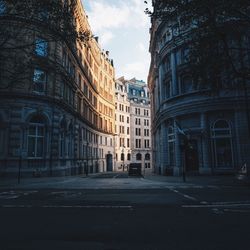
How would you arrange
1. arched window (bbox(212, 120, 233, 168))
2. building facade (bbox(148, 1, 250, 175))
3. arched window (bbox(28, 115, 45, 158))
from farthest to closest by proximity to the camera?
arched window (bbox(28, 115, 45, 158)) < arched window (bbox(212, 120, 233, 168)) < building facade (bbox(148, 1, 250, 175))

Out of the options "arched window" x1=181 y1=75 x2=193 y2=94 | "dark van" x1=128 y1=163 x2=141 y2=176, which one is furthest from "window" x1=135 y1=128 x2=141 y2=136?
"arched window" x1=181 y1=75 x2=193 y2=94

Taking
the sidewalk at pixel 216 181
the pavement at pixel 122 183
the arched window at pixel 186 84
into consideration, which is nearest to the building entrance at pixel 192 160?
the sidewalk at pixel 216 181

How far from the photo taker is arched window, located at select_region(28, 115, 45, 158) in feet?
88.4

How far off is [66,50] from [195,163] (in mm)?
21663

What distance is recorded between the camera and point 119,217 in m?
7.33

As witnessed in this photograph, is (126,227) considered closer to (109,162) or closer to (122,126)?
(109,162)

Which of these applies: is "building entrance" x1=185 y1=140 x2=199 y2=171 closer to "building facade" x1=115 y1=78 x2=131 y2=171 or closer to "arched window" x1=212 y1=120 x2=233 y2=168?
"arched window" x1=212 y1=120 x2=233 y2=168

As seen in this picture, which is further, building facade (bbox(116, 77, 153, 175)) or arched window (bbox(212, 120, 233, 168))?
→ building facade (bbox(116, 77, 153, 175))

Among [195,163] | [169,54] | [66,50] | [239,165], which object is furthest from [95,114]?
[239,165]

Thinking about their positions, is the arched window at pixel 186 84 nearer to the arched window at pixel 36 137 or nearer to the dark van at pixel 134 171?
the dark van at pixel 134 171

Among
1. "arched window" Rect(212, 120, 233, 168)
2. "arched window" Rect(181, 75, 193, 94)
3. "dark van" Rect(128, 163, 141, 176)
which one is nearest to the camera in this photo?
"arched window" Rect(212, 120, 233, 168)

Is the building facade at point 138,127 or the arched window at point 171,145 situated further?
the building facade at point 138,127

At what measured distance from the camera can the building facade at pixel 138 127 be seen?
81125 millimetres

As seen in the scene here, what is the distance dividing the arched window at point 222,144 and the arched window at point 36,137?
59.5 ft
